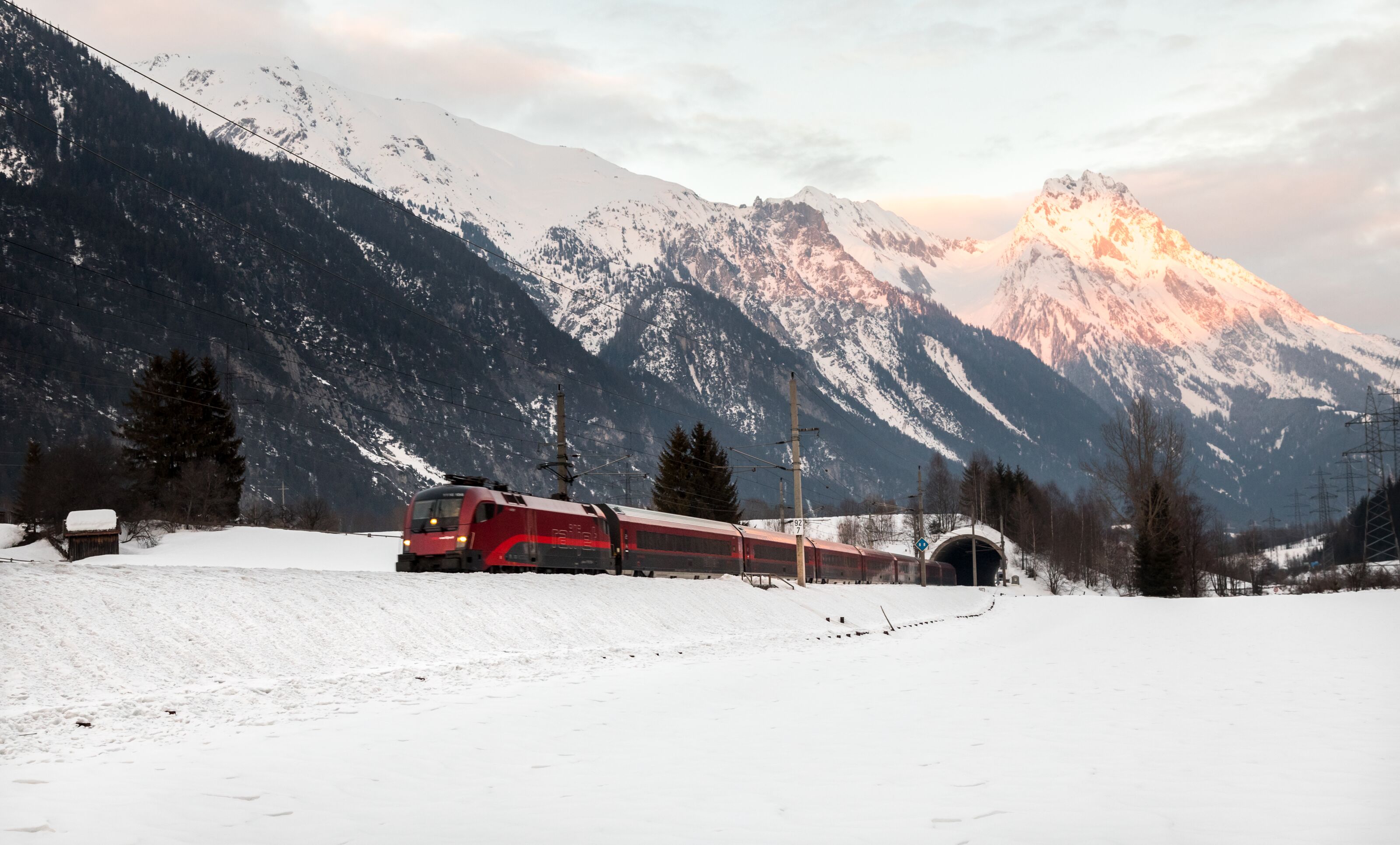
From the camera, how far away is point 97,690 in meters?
15.4

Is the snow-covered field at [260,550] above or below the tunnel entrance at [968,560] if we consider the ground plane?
above

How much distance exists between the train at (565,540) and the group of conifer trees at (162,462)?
34.6 metres

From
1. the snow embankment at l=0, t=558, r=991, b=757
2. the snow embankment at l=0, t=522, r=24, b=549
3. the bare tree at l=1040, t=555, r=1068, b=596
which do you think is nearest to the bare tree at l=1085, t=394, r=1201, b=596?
the bare tree at l=1040, t=555, r=1068, b=596

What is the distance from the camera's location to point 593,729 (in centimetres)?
1528

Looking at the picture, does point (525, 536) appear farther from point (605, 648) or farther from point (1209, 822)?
point (1209, 822)

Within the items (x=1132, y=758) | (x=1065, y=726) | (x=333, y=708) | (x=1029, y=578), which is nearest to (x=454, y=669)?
(x=333, y=708)

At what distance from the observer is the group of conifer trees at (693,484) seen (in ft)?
320

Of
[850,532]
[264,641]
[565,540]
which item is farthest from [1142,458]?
[264,641]

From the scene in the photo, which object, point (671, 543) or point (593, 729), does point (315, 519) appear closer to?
point (671, 543)

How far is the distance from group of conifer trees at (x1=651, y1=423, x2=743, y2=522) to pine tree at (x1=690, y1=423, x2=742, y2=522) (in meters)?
0.04

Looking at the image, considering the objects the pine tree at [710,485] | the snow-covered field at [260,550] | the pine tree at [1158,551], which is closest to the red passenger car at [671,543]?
the snow-covered field at [260,550]

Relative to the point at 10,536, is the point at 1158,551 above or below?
below

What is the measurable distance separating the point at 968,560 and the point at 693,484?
81804 mm

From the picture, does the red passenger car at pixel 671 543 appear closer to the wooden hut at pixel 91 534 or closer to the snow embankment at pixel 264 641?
the snow embankment at pixel 264 641
